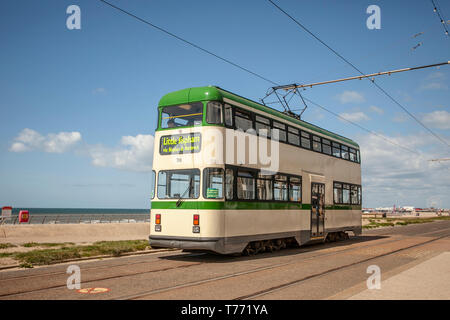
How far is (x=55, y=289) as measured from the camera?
775 centimetres

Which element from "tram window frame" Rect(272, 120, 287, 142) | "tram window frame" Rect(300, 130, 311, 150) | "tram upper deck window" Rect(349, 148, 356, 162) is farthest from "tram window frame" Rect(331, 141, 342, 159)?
"tram window frame" Rect(272, 120, 287, 142)

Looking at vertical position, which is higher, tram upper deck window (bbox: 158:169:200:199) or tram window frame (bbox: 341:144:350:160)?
tram window frame (bbox: 341:144:350:160)

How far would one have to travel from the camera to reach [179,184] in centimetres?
1228

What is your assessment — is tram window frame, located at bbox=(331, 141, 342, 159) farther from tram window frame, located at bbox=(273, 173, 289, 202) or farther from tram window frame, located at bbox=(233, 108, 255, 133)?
tram window frame, located at bbox=(233, 108, 255, 133)

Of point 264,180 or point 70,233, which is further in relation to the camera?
point 70,233

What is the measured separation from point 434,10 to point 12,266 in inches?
658

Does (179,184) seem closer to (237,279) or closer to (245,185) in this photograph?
(245,185)

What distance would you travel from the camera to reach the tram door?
1684 centimetres

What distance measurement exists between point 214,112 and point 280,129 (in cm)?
363

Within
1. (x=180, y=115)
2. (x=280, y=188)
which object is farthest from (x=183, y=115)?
(x=280, y=188)

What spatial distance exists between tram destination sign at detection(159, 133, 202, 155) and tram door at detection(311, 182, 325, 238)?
673 cm

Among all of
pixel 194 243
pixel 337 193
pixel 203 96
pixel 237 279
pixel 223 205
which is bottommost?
pixel 237 279

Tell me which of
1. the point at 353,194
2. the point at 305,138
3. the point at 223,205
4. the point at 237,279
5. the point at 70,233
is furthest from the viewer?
the point at 70,233

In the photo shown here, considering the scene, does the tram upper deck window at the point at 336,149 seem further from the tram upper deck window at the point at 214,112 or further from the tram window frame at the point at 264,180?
the tram upper deck window at the point at 214,112
